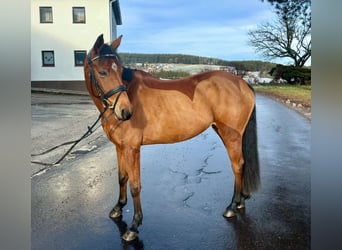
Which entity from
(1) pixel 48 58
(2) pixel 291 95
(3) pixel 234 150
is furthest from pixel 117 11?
(2) pixel 291 95

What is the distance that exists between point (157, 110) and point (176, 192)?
97 cm

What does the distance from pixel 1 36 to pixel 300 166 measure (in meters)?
2.51

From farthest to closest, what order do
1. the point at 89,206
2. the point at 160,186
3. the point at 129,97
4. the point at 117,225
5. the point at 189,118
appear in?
1. the point at 160,186
2. the point at 89,206
3. the point at 117,225
4. the point at 189,118
5. the point at 129,97

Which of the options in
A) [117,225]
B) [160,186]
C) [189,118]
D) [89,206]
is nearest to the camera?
[189,118]

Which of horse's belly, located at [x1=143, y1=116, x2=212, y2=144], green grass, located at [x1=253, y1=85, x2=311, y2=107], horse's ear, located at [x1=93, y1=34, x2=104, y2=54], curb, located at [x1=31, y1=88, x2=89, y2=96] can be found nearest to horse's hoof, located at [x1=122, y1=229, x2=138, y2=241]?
horse's belly, located at [x1=143, y1=116, x2=212, y2=144]

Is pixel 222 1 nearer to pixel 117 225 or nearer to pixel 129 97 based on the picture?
pixel 129 97

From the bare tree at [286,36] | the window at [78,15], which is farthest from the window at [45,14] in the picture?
the bare tree at [286,36]

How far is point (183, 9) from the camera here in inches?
79.3

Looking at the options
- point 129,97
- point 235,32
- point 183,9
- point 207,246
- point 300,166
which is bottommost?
point 207,246

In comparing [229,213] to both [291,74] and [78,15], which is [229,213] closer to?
[291,74]

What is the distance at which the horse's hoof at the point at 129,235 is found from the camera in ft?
6.49

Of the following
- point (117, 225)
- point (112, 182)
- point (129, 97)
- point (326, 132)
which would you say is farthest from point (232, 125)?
point (112, 182)

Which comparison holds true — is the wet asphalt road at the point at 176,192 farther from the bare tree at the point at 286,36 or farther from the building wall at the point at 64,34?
the bare tree at the point at 286,36

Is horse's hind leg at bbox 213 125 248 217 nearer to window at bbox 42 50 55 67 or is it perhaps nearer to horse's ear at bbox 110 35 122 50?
horse's ear at bbox 110 35 122 50
